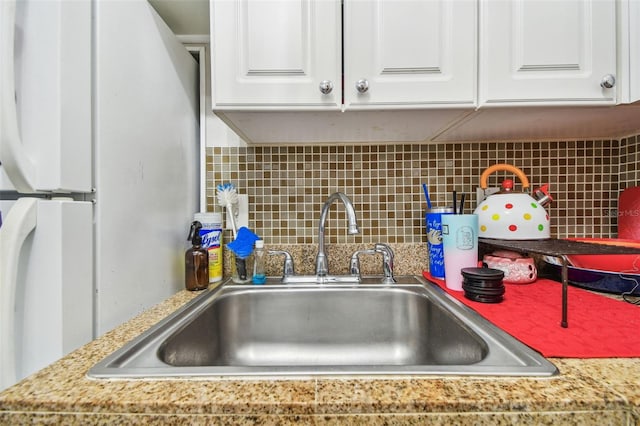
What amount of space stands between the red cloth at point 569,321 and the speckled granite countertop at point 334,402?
94 millimetres

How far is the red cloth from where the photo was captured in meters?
0.52

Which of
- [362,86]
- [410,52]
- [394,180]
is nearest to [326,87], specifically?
[362,86]

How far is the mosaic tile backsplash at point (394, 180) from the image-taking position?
1.09m

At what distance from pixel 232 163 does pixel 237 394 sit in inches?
33.8

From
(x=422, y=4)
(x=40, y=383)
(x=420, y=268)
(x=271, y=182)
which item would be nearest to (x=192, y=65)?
(x=271, y=182)

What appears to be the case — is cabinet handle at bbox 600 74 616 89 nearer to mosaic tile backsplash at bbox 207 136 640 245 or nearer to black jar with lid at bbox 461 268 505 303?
mosaic tile backsplash at bbox 207 136 640 245

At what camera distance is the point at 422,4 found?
0.76 metres

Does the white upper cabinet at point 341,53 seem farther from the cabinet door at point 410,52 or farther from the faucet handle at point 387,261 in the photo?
the faucet handle at point 387,261

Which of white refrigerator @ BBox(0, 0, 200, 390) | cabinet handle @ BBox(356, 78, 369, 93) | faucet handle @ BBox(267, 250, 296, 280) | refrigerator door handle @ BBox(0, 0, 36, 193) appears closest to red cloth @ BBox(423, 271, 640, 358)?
faucet handle @ BBox(267, 250, 296, 280)

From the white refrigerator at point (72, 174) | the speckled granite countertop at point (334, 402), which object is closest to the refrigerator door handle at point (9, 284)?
the white refrigerator at point (72, 174)

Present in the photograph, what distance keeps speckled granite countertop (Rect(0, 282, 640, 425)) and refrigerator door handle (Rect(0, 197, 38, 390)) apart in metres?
0.11

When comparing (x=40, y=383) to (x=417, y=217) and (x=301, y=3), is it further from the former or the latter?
(x=417, y=217)

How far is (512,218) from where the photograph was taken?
0.92 m

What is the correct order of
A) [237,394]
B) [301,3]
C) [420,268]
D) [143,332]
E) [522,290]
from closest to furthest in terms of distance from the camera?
[237,394]
[143,332]
[301,3]
[522,290]
[420,268]
